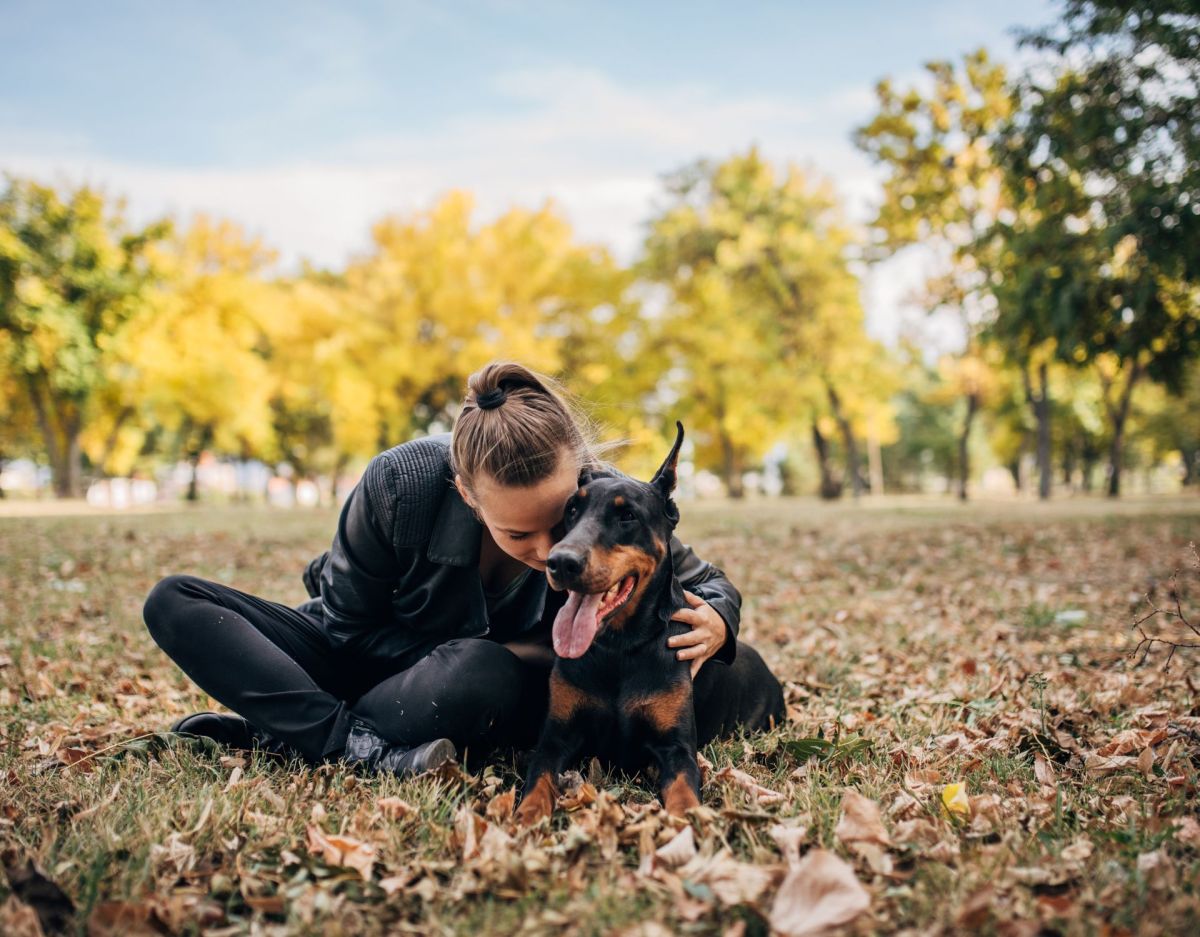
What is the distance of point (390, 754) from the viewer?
9.34 feet

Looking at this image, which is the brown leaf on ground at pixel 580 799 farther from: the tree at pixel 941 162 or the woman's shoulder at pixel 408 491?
the tree at pixel 941 162

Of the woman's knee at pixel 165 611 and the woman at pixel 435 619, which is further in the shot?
the woman's knee at pixel 165 611

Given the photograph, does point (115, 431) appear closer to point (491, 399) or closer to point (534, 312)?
point (534, 312)

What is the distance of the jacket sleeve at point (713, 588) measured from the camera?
3043 millimetres

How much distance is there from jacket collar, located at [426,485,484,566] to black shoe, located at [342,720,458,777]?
612 millimetres

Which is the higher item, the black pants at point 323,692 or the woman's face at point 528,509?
the woman's face at point 528,509

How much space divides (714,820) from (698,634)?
622 millimetres

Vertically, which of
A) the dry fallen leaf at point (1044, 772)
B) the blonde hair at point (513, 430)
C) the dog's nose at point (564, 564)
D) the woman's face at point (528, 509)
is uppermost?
the blonde hair at point (513, 430)

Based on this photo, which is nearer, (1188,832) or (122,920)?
(122,920)

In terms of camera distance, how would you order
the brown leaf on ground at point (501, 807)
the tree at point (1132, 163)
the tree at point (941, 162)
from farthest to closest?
1. the tree at point (941, 162)
2. the tree at point (1132, 163)
3. the brown leaf on ground at point (501, 807)

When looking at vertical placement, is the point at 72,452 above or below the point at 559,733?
above

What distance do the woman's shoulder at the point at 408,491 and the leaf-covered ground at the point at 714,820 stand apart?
827mm

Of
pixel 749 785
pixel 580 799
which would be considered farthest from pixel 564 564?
pixel 749 785

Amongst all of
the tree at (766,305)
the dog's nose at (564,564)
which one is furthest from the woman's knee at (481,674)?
the tree at (766,305)
